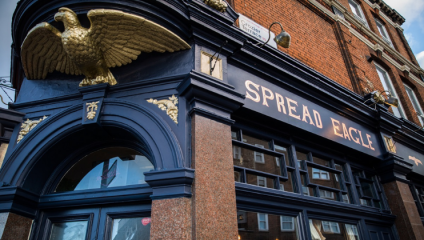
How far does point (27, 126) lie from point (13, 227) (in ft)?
4.91

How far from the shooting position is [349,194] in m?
6.06

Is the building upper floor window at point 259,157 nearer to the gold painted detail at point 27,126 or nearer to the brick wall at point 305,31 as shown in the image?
the brick wall at point 305,31

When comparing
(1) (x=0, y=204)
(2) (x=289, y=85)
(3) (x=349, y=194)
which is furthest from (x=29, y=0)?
(3) (x=349, y=194)

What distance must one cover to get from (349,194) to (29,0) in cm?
679

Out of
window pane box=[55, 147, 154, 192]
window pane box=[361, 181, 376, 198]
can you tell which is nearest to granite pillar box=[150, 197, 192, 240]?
window pane box=[55, 147, 154, 192]

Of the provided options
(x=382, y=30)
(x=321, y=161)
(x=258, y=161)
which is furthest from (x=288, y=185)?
(x=382, y=30)

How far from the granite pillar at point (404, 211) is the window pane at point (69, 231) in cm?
635

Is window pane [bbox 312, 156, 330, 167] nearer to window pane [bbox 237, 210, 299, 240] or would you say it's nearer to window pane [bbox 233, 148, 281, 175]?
window pane [bbox 233, 148, 281, 175]

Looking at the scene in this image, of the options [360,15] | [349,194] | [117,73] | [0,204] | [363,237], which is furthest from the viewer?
[360,15]

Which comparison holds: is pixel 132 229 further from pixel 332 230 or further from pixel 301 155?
pixel 332 230

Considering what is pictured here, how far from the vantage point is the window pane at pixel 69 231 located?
403 centimetres

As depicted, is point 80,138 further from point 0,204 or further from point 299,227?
point 299,227

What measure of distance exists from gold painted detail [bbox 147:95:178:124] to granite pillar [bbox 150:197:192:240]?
108 cm

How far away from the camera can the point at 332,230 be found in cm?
525
